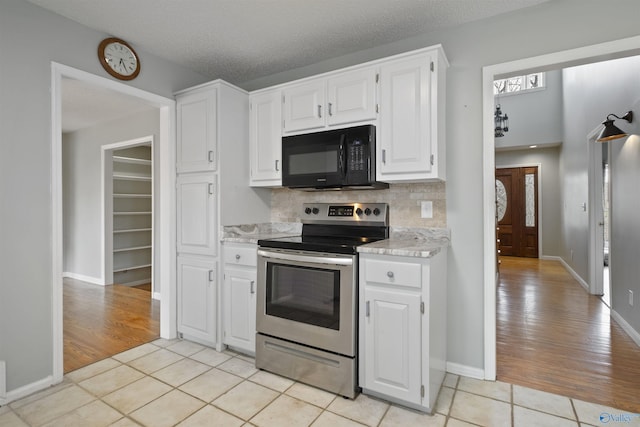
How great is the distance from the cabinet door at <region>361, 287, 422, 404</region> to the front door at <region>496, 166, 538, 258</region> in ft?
21.2

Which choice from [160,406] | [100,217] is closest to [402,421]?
[160,406]

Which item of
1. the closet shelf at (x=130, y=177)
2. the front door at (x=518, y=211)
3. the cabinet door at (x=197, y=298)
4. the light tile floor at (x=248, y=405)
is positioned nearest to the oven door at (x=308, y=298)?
the light tile floor at (x=248, y=405)

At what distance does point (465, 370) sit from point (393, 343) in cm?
79

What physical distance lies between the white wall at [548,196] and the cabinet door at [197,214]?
7.30 metres

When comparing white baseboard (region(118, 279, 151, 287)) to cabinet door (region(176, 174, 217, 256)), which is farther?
white baseboard (region(118, 279, 151, 287))

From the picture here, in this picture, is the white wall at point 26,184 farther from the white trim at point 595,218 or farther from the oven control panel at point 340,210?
the white trim at point 595,218

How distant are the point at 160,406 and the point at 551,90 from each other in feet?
26.6

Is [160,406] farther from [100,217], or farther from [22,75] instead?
[100,217]

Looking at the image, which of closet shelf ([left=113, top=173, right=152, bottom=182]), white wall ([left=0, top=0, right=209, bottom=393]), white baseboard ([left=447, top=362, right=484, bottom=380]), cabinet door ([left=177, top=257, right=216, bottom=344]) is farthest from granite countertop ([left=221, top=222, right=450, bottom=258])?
closet shelf ([left=113, top=173, right=152, bottom=182])

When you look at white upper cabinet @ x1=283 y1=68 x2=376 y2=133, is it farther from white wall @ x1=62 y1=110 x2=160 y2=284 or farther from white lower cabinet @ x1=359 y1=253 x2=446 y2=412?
white wall @ x1=62 y1=110 x2=160 y2=284

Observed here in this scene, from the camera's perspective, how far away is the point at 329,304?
2.14 m

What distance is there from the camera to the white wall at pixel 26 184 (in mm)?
2014

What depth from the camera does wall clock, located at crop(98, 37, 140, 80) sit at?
249 cm
